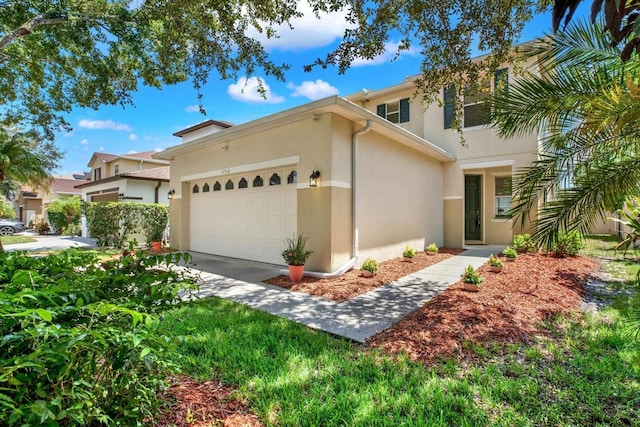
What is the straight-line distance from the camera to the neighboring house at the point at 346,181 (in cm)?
745

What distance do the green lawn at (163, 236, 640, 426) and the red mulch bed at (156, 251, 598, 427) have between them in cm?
21

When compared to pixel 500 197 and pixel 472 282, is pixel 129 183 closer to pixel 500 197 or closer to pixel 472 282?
pixel 472 282

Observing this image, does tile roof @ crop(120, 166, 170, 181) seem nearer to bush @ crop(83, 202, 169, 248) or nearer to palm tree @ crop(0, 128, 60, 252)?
palm tree @ crop(0, 128, 60, 252)

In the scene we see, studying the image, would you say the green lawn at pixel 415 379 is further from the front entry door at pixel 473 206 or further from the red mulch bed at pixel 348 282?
the front entry door at pixel 473 206

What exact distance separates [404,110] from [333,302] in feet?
34.3

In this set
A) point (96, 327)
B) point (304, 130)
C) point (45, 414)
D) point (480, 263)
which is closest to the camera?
point (45, 414)

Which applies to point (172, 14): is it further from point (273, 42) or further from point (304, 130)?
point (304, 130)

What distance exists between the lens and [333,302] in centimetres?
568

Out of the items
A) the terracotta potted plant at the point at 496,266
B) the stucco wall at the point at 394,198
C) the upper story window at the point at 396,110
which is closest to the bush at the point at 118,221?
the stucco wall at the point at 394,198

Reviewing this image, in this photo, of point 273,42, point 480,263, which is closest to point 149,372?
point 273,42

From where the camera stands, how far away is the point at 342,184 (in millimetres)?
7562

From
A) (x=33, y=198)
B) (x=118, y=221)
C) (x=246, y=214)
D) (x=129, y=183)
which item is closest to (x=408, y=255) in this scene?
(x=246, y=214)

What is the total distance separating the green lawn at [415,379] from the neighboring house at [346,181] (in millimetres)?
3072

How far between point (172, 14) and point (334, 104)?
135 inches
